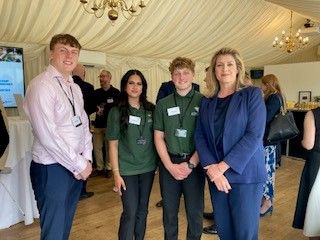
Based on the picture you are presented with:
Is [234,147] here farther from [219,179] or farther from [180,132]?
[180,132]

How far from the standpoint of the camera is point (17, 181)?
118 inches

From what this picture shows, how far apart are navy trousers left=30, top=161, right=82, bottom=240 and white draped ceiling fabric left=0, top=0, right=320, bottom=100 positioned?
13.4ft

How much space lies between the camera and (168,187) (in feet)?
6.66

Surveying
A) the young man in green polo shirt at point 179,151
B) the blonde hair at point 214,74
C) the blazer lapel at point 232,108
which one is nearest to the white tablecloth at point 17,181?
the young man in green polo shirt at point 179,151

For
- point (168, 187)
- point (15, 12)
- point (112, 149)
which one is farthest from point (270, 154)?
point (15, 12)

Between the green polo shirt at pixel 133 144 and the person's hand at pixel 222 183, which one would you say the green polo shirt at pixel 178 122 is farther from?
the person's hand at pixel 222 183

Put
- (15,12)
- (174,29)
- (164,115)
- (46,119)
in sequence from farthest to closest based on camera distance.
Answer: (174,29) < (15,12) < (164,115) < (46,119)

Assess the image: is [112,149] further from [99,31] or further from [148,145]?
[99,31]

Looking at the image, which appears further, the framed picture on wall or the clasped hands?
the framed picture on wall

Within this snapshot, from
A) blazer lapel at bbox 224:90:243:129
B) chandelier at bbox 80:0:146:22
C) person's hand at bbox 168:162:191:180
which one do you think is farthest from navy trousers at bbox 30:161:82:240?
chandelier at bbox 80:0:146:22

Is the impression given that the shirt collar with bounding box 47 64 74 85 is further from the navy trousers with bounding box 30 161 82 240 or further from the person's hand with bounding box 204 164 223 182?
the person's hand with bounding box 204 164 223 182

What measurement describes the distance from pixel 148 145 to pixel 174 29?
5.72 m

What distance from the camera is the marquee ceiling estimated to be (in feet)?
17.7

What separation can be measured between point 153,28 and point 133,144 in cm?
547
